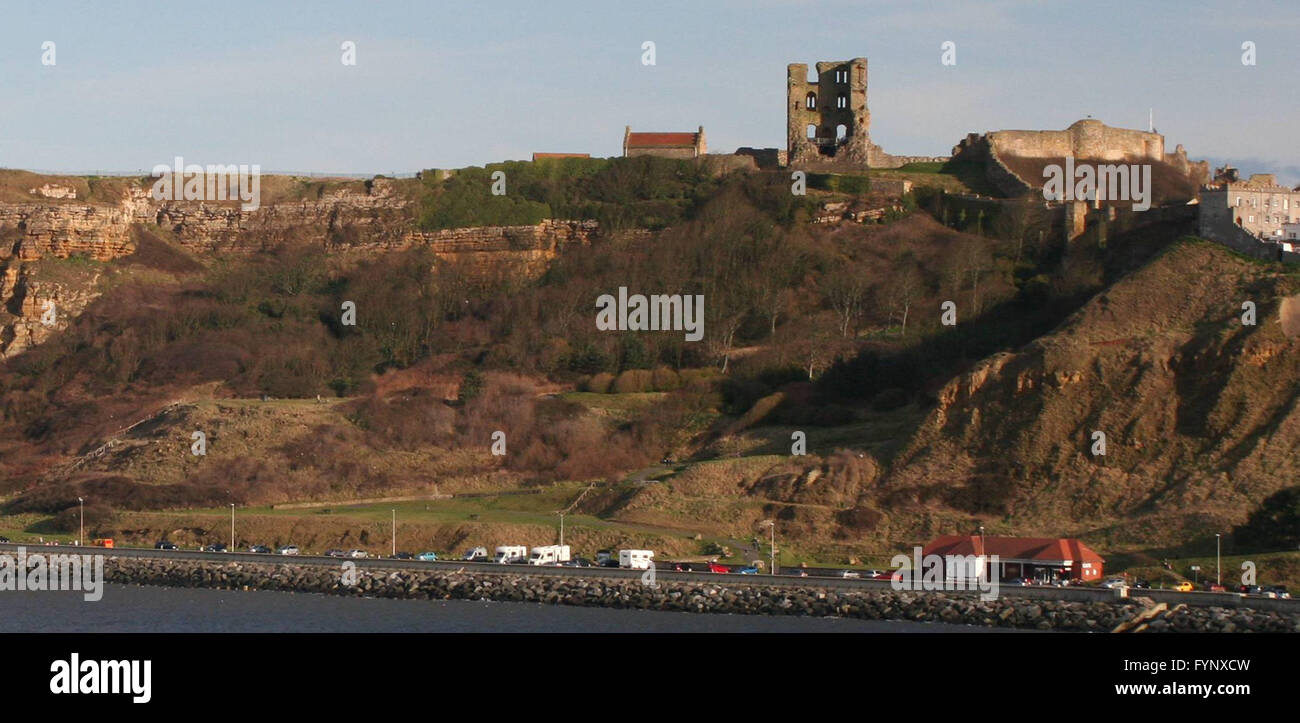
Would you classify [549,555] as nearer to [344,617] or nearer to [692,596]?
[692,596]

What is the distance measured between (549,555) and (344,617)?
10168 millimetres

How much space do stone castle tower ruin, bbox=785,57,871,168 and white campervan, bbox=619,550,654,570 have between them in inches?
1636

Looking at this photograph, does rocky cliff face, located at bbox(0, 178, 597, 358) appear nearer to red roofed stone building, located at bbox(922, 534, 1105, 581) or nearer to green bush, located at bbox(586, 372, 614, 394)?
green bush, located at bbox(586, 372, 614, 394)

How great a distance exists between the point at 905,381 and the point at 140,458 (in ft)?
96.6

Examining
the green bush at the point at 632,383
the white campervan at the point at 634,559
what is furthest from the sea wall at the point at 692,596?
the green bush at the point at 632,383

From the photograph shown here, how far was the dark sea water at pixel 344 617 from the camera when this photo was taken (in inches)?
1957

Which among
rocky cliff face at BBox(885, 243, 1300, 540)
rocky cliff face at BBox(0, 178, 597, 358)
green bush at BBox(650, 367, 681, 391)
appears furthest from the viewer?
→ rocky cliff face at BBox(0, 178, 597, 358)

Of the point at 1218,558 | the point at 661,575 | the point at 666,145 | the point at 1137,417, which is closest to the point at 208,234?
the point at 666,145

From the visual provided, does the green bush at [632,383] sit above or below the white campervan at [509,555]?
above

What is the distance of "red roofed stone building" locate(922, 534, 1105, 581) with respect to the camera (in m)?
54.8

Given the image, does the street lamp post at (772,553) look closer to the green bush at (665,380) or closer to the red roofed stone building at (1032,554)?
the red roofed stone building at (1032,554)

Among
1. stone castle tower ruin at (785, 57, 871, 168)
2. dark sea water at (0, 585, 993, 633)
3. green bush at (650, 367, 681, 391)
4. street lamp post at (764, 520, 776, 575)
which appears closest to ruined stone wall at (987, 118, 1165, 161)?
stone castle tower ruin at (785, 57, 871, 168)

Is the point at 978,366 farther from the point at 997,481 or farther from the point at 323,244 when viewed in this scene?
the point at 323,244

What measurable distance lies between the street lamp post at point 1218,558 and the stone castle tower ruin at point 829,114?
44.1 metres
